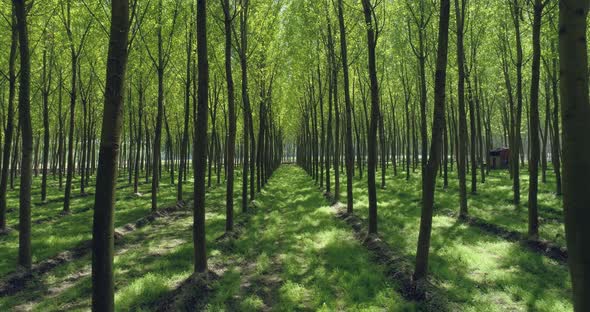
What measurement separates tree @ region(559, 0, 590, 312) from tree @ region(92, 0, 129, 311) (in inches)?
186

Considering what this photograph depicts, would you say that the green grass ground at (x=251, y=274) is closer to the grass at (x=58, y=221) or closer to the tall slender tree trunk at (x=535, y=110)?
the grass at (x=58, y=221)

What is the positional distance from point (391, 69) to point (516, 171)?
56.8ft

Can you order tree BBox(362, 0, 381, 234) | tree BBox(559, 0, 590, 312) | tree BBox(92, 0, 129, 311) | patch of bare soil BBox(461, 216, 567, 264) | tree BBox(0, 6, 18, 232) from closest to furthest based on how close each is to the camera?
tree BBox(559, 0, 590, 312), tree BBox(92, 0, 129, 311), patch of bare soil BBox(461, 216, 567, 264), tree BBox(362, 0, 381, 234), tree BBox(0, 6, 18, 232)

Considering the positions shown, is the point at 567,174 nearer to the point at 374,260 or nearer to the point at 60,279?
the point at 374,260

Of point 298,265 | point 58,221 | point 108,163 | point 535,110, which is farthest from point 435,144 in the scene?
point 58,221

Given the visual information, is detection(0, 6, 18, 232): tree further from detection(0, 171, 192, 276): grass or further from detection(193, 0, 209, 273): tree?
detection(193, 0, 209, 273): tree

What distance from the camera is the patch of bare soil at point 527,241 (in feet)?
32.9

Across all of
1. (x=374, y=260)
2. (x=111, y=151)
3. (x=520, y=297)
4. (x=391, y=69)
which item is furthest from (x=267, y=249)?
(x=391, y=69)

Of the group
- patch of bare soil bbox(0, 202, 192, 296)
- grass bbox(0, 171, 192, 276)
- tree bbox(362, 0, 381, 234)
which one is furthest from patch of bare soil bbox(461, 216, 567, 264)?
grass bbox(0, 171, 192, 276)

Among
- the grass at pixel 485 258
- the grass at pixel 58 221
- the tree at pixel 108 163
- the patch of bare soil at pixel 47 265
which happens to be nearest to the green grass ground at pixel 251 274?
the patch of bare soil at pixel 47 265

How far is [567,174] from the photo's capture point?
286cm

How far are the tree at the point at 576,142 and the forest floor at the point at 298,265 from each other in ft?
14.9

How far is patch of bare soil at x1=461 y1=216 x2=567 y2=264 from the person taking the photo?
10.0 meters

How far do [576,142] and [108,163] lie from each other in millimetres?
4853
